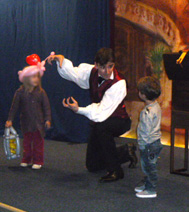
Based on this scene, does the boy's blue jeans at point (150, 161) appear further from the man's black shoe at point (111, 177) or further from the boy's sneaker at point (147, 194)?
the man's black shoe at point (111, 177)

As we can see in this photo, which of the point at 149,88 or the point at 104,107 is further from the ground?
the point at 149,88

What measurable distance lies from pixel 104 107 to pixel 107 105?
0.03 metres

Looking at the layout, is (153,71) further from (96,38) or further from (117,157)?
(117,157)

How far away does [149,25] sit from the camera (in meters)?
5.21

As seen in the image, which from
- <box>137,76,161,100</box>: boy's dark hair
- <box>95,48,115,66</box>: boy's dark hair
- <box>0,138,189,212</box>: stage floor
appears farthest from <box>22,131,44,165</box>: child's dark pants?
<box>137,76,161,100</box>: boy's dark hair

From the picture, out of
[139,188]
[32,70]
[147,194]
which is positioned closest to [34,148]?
[32,70]

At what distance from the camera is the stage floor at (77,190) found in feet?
9.61

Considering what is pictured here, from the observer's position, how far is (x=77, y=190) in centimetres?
334

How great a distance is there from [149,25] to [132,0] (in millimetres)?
412

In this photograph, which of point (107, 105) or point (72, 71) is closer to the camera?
point (107, 105)

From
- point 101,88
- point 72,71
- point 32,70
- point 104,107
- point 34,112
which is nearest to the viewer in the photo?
point 104,107

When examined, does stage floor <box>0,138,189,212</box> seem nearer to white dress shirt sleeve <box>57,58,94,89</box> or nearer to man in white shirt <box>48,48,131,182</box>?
man in white shirt <box>48,48,131,182</box>

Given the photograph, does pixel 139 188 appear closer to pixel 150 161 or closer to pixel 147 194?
pixel 147 194

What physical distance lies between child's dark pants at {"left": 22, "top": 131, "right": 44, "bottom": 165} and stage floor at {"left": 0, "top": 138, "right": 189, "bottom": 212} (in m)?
0.11
